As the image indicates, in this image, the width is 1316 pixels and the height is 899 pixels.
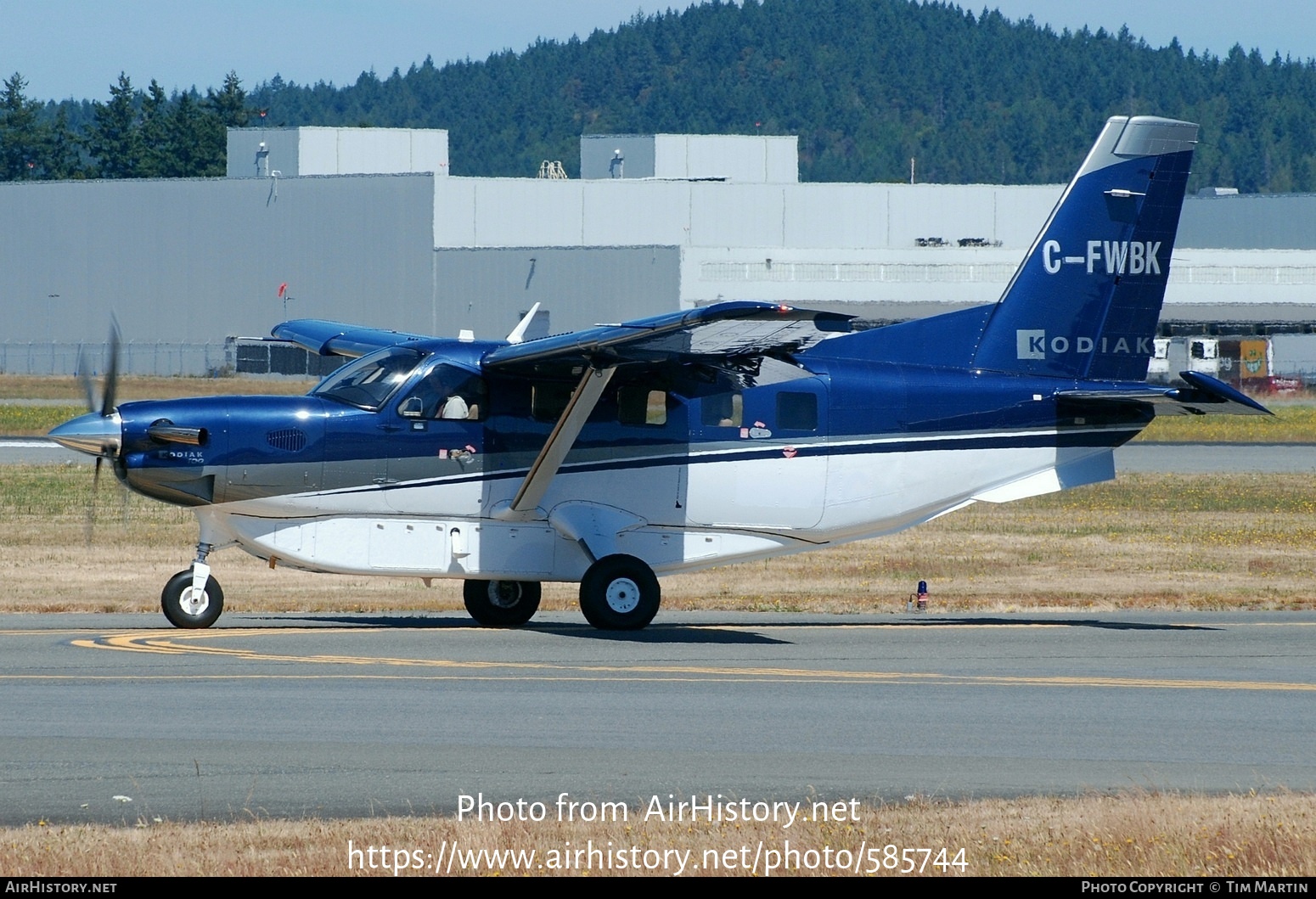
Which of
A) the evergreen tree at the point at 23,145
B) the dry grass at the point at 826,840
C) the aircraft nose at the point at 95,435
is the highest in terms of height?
the evergreen tree at the point at 23,145

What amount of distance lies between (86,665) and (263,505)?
266cm

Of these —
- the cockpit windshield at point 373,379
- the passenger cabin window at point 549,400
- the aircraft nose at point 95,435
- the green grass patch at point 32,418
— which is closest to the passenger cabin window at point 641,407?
the passenger cabin window at point 549,400

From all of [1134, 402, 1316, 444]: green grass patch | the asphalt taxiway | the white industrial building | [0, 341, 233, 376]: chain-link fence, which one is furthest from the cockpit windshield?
[0, 341, 233, 376]: chain-link fence

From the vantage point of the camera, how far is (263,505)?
16.1 meters

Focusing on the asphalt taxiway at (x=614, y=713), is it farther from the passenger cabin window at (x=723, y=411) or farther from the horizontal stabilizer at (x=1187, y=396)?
the horizontal stabilizer at (x=1187, y=396)

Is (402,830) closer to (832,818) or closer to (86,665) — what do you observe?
(832,818)

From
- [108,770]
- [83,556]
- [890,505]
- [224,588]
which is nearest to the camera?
[108,770]

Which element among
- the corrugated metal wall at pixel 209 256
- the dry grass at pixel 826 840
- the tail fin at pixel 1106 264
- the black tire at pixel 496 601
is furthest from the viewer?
the corrugated metal wall at pixel 209 256

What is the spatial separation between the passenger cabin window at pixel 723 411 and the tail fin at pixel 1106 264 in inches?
127

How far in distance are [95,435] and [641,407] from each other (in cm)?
515

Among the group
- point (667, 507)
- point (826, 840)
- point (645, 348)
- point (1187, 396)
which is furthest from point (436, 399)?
point (826, 840)

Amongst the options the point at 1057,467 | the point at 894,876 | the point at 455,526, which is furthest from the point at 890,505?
the point at 894,876

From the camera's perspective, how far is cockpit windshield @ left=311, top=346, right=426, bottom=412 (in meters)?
16.5

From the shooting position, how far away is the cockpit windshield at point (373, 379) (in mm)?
16547
